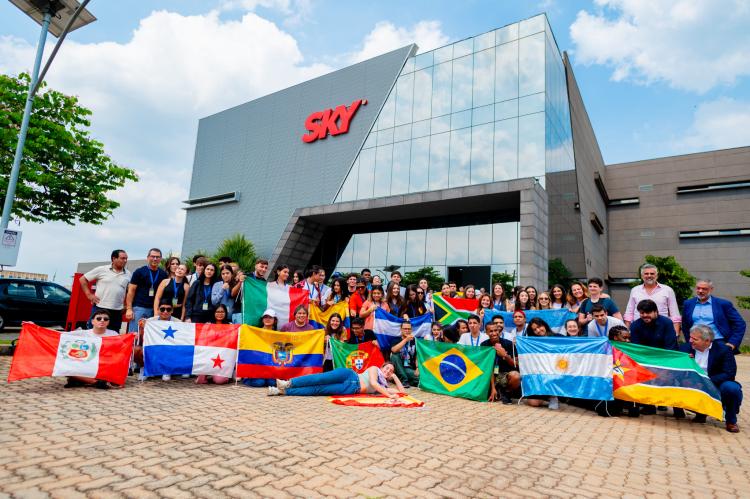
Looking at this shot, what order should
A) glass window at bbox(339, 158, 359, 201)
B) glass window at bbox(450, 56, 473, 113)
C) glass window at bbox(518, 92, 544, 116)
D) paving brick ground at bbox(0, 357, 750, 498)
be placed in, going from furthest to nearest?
1. glass window at bbox(339, 158, 359, 201)
2. glass window at bbox(450, 56, 473, 113)
3. glass window at bbox(518, 92, 544, 116)
4. paving brick ground at bbox(0, 357, 750, 498)

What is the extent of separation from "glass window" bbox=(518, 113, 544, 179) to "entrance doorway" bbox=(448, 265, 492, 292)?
16.2ft

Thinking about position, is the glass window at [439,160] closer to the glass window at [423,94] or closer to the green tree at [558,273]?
the glass window at [423,94]

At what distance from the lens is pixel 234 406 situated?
608 centimetres

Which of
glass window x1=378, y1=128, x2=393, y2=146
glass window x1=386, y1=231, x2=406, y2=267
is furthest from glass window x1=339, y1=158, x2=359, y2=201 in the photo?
glass window x1=386, y1=231, x2=406, y2=267

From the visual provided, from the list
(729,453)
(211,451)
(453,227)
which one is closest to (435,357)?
(729,453)

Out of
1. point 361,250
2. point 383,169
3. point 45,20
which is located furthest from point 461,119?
point 45,20

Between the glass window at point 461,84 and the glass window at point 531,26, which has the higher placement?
the glass window at point 531,26

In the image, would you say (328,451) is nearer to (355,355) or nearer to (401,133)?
(355,355)

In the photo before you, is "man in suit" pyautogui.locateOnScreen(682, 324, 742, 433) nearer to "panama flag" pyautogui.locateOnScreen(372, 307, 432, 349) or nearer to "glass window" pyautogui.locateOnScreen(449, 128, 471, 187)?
"panama flag" pyautogui.locateOnScreen(372, 307, 432, 349)

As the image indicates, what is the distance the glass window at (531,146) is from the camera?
→ 1933 centimetres

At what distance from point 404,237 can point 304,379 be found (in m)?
17.8

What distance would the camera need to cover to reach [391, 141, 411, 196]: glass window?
23.5 meters

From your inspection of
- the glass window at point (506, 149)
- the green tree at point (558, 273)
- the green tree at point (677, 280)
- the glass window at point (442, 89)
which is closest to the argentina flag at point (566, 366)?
the green tree at point (558, 273)

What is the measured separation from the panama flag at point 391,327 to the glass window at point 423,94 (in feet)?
53.3
